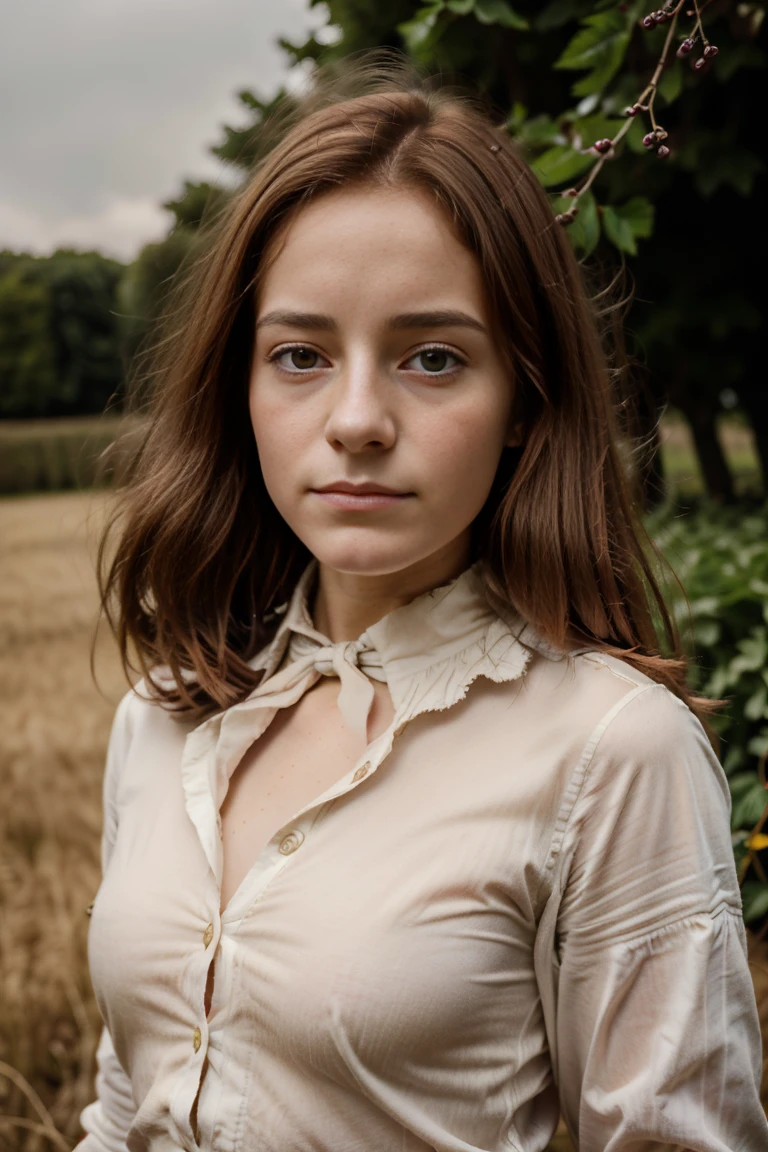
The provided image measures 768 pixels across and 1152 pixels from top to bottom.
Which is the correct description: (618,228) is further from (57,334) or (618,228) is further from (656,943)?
(57,334)

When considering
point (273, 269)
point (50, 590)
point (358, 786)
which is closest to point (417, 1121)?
point (358, 786)

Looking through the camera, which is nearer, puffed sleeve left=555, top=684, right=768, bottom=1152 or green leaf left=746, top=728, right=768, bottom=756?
puffed sleeve left=555, top=684, right=768, bottom=1152

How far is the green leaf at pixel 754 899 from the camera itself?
2.01 metres

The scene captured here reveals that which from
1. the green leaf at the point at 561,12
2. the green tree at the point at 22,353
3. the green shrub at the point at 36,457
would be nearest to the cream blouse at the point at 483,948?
Result: the green leaf at the point at 561,12

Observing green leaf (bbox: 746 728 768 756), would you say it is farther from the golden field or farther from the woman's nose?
the woman's nose

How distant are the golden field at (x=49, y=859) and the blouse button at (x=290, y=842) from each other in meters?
0.71

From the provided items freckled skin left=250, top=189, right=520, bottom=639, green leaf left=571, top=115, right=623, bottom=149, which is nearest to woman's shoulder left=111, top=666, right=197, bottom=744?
freckled skin left=250, top=189, right=520, bottom=639

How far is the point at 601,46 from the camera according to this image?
1788 mm

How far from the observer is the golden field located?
2379mm

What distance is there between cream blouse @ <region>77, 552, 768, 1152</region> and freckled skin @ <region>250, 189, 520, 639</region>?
0.23m

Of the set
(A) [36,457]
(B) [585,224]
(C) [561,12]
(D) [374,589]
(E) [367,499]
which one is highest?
A: (A) [36,457]

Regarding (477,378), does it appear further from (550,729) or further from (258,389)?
(550,729)

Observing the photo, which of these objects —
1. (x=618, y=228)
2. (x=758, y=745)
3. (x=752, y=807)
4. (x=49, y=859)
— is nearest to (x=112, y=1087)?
(x=752, y=807)

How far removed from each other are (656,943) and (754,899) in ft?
3.64
